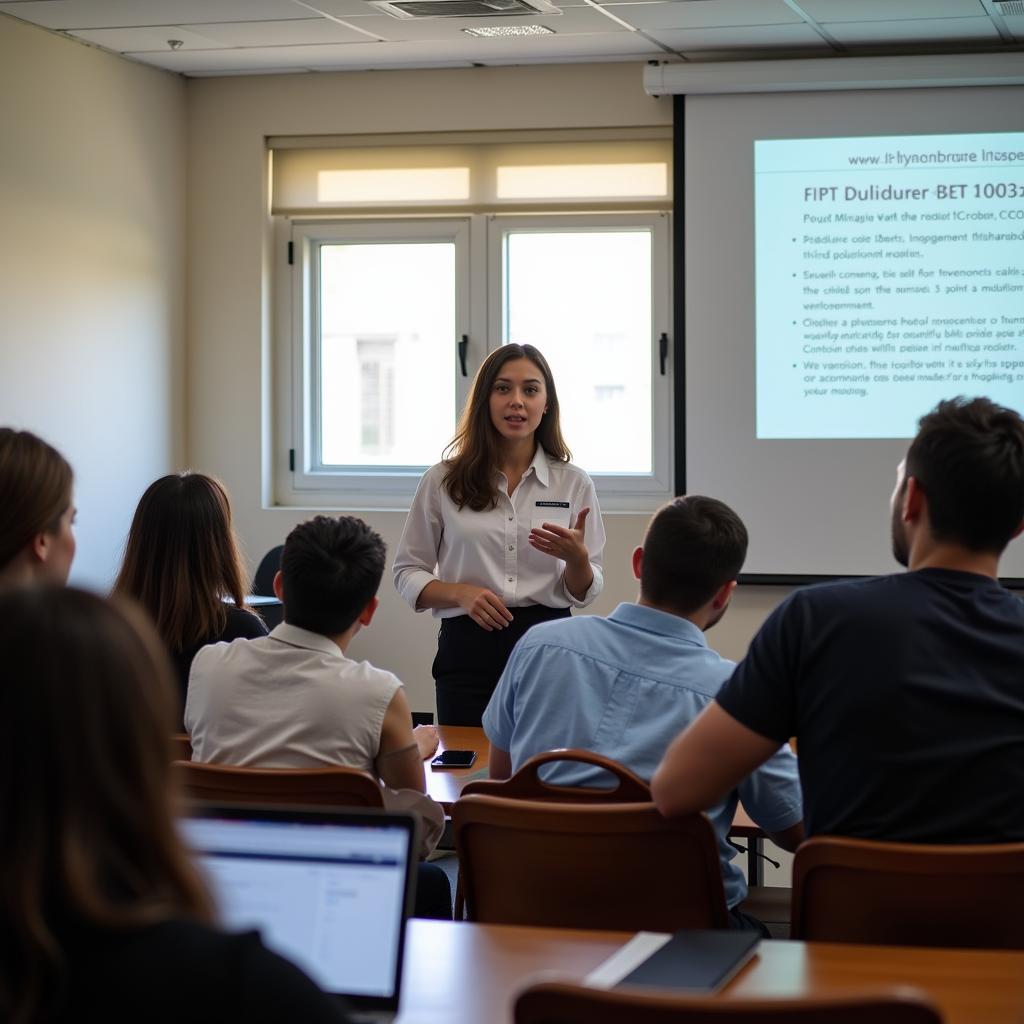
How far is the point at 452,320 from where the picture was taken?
19.4 ft

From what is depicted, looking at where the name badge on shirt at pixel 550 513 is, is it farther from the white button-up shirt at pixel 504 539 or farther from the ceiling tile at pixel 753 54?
Answer: the ceiling tile at pixel 753 54

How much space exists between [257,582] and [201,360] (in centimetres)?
116

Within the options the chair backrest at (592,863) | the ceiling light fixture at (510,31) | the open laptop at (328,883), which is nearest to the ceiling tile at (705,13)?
the ceiling light fixture at (510,31)

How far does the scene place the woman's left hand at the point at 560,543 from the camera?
3.41m

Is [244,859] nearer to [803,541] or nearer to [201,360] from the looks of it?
[803,541]

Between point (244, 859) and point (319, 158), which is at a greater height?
point (319, 158)

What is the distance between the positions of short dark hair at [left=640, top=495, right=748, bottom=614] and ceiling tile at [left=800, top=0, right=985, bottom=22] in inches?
118

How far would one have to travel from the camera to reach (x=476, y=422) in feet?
12.4

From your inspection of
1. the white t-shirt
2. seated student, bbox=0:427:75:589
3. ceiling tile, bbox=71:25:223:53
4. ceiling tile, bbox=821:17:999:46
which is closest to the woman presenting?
the white t-shirt

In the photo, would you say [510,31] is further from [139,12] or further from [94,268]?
[94,268]

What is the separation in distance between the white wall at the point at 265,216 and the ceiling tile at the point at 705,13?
0.65 meters

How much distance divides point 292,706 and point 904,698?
100 centimetres

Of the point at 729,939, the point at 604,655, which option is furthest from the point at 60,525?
the point at 729,939

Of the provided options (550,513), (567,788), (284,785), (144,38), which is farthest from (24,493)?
(144,38)
